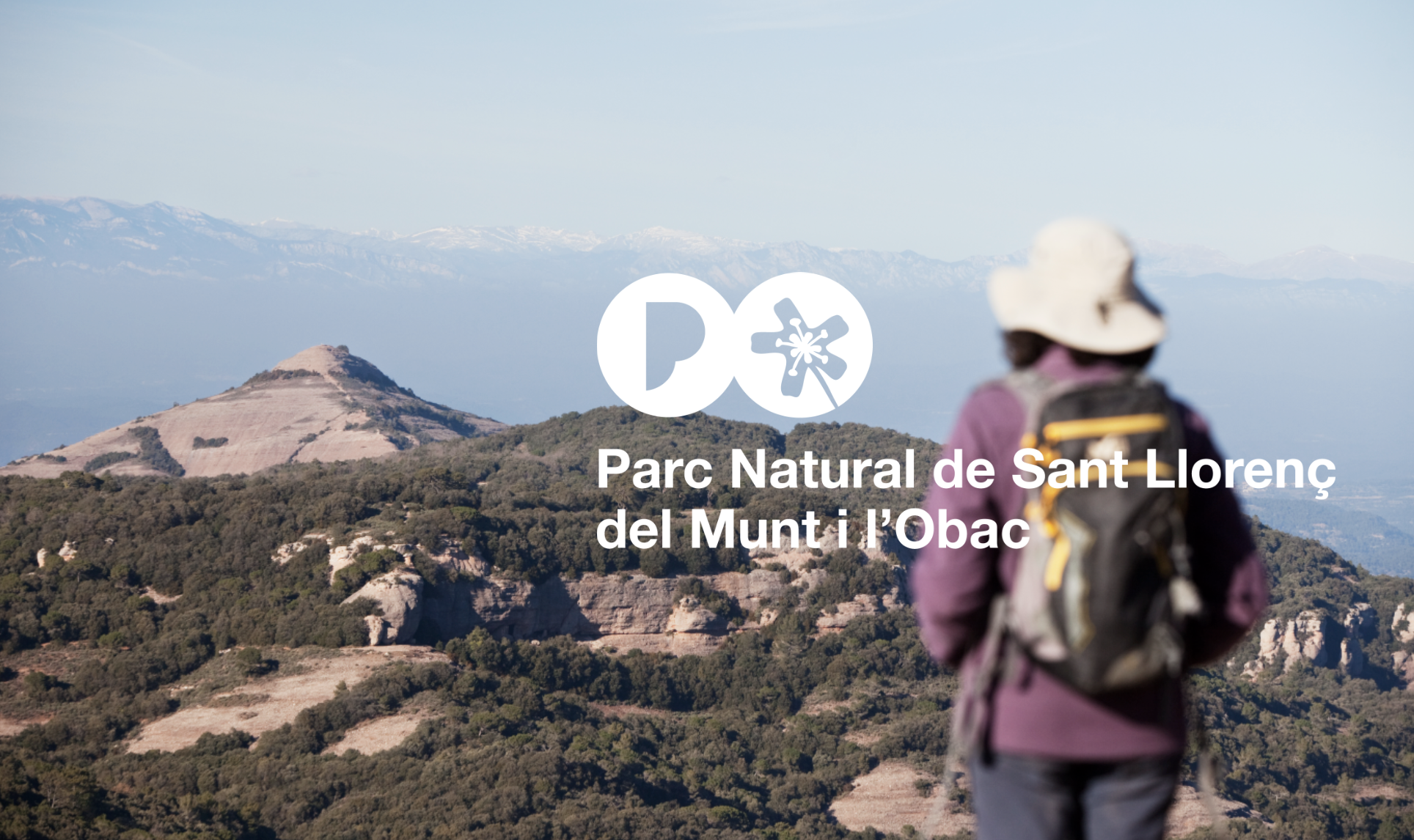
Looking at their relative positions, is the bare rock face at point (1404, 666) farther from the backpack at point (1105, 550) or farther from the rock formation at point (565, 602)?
the backpack at point (1105, 550)

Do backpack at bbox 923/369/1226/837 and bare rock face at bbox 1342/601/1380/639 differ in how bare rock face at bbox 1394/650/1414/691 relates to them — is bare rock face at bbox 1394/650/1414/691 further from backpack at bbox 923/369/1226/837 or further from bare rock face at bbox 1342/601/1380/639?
backpack at bbox 923/369/1226/837

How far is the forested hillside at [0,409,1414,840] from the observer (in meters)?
25.3

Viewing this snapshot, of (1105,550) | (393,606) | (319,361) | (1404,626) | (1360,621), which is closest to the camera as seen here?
(1105,550)

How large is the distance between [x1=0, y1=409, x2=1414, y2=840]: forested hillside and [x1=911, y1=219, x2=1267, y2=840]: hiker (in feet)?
71.6

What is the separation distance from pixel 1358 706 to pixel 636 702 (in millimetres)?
31217

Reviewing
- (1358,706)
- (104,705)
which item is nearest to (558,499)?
(104,705)

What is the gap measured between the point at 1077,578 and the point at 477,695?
31.3m

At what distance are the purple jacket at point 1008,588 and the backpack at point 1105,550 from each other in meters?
0.08

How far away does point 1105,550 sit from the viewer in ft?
9.19

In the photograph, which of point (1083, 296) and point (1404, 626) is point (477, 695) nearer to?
point (1083, 296)

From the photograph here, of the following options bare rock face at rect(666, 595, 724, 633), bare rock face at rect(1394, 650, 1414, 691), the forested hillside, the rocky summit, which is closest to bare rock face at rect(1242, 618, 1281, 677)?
the forested hillside

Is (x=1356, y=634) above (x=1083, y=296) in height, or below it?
below

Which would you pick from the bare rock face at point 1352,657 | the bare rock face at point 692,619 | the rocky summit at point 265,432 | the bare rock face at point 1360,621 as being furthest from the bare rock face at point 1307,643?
the rocky summit at point 265,432

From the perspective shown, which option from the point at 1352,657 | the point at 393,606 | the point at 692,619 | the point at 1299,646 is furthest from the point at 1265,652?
the point at 393,606
